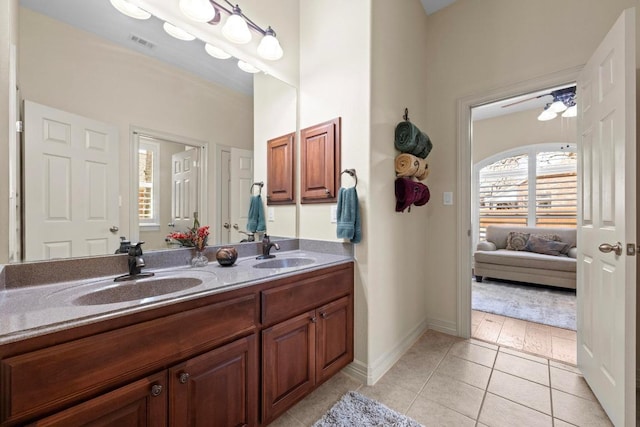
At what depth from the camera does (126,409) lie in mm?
884

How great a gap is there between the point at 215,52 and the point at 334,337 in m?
2.01

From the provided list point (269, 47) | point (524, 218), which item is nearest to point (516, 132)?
point (524, 218)

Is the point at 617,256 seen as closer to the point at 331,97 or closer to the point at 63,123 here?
the point at 331,97

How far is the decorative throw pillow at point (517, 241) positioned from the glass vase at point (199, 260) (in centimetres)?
469

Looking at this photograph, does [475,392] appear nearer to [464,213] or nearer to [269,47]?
[464,213]

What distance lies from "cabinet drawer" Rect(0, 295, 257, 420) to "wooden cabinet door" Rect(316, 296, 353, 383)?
2.15 feet

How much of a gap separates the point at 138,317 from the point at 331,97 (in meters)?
1.81

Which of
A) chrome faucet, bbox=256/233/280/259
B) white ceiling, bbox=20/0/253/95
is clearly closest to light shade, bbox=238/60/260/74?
white ceiling, bbox=20/0/253/95

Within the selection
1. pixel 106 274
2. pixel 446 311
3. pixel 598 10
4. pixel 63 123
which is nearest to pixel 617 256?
pixel 446 311

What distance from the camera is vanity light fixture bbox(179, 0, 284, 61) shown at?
155 cm

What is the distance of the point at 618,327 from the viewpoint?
4.48 feet

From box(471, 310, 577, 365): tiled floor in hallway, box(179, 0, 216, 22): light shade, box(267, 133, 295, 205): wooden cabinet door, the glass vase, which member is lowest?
box(471, 310, 577, 365): tiled floor in hallway

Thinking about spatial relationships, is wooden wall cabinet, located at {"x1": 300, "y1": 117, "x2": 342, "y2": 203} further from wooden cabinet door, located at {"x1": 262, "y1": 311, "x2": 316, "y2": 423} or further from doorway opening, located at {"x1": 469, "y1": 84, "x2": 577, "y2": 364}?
doorway opening, located at {"x1": 469, "y1": 84, "x2": 577, "y2": 364}

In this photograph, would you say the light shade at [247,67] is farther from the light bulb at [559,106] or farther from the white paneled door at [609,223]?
the light bulb at [559,106]
